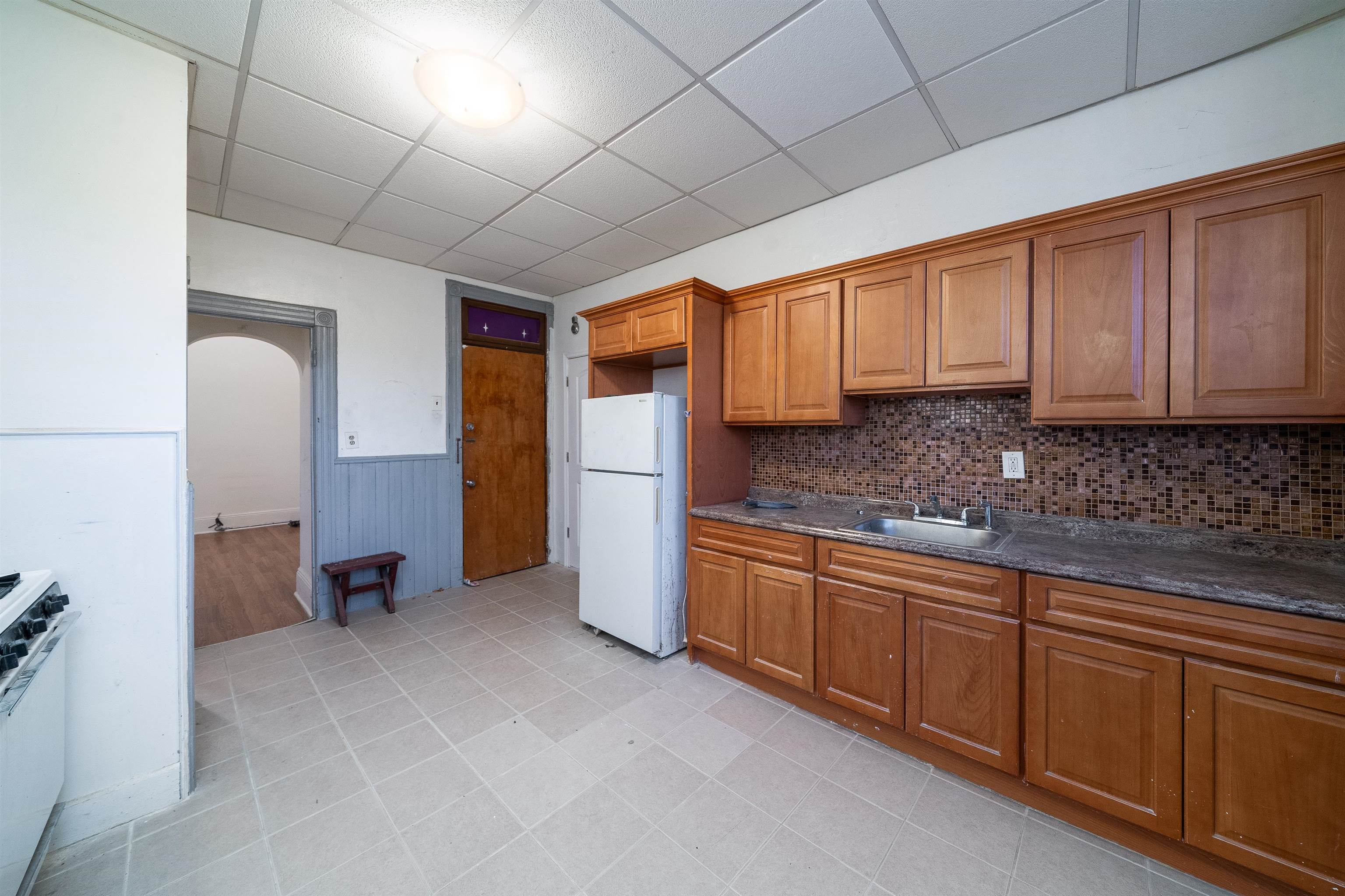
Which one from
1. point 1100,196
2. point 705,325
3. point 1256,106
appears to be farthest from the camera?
point 705,325

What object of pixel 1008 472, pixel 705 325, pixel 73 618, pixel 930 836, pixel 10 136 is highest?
pixel 10 136

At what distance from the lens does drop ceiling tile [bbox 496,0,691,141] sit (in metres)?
1.77

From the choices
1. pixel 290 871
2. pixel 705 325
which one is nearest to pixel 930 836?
pixel 290 871

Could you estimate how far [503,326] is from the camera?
483cm

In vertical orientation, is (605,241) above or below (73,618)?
above

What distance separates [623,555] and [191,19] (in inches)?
118

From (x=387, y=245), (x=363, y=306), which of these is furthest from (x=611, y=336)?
(x=363, y=306)

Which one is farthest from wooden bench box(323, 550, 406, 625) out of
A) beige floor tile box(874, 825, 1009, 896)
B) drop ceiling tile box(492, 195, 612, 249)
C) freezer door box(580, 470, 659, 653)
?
beige floor tile box(874, 825, 1009, 896)

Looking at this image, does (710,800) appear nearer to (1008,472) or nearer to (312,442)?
(1008,472)

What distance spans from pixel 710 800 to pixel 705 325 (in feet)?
7.99

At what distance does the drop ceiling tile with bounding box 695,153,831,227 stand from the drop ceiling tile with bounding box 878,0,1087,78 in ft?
2.70

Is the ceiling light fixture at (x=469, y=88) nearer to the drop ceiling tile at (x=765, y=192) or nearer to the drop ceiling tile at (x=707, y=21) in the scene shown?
the drop ceiling tile at (x=707, y=21)

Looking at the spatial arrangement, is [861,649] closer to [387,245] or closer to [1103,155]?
[1103,155]

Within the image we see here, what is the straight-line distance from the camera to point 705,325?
3080 mm
